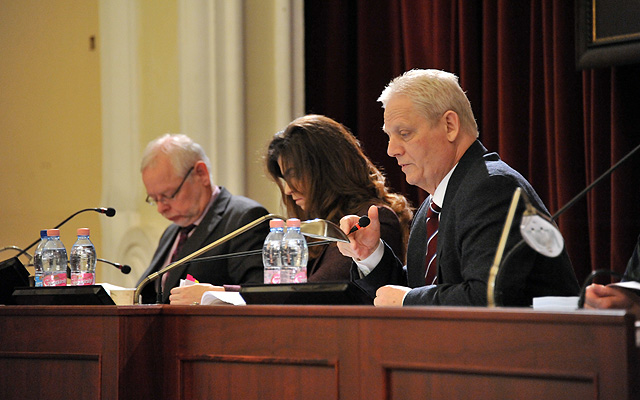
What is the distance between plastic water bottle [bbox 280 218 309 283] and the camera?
2598mm

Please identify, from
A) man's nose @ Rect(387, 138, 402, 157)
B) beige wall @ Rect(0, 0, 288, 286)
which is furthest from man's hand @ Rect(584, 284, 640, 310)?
beige wall @ Rect(0, 0, 288, 286)

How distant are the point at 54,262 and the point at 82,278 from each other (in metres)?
0.17

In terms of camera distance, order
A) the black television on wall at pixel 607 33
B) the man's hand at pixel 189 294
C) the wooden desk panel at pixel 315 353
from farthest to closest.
A: the black television on wall at pixel 607 33
the man's hand at pixel 189 294
the wooden desk panel at pixel 315 353

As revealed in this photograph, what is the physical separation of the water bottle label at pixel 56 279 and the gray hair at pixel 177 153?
939mm

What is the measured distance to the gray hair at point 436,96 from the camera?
2.46 metres

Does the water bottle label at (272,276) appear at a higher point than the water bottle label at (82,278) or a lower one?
higher

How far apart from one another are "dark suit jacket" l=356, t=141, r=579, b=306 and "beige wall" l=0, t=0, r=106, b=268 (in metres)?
3.43

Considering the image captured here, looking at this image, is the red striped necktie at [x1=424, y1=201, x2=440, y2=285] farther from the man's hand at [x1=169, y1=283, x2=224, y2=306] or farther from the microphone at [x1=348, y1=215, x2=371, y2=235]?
the man's hand at [x1=169, y1=283, x2=224, y2=306]

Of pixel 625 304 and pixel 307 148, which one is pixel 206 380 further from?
pixel 307 148

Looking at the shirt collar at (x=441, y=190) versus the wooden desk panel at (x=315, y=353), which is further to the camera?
the shirt collar at (x=441, y=190)

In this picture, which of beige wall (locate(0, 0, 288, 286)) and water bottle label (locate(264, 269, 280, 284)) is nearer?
water bottle label (locate(264, 269, 280, 284))

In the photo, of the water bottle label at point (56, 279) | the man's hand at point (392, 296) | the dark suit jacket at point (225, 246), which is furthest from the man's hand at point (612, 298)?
the water bottle label at point (56, 279)

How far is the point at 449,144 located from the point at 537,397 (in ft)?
3.80

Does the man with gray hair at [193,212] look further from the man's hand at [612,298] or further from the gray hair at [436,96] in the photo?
the man's hand at [612,298]
